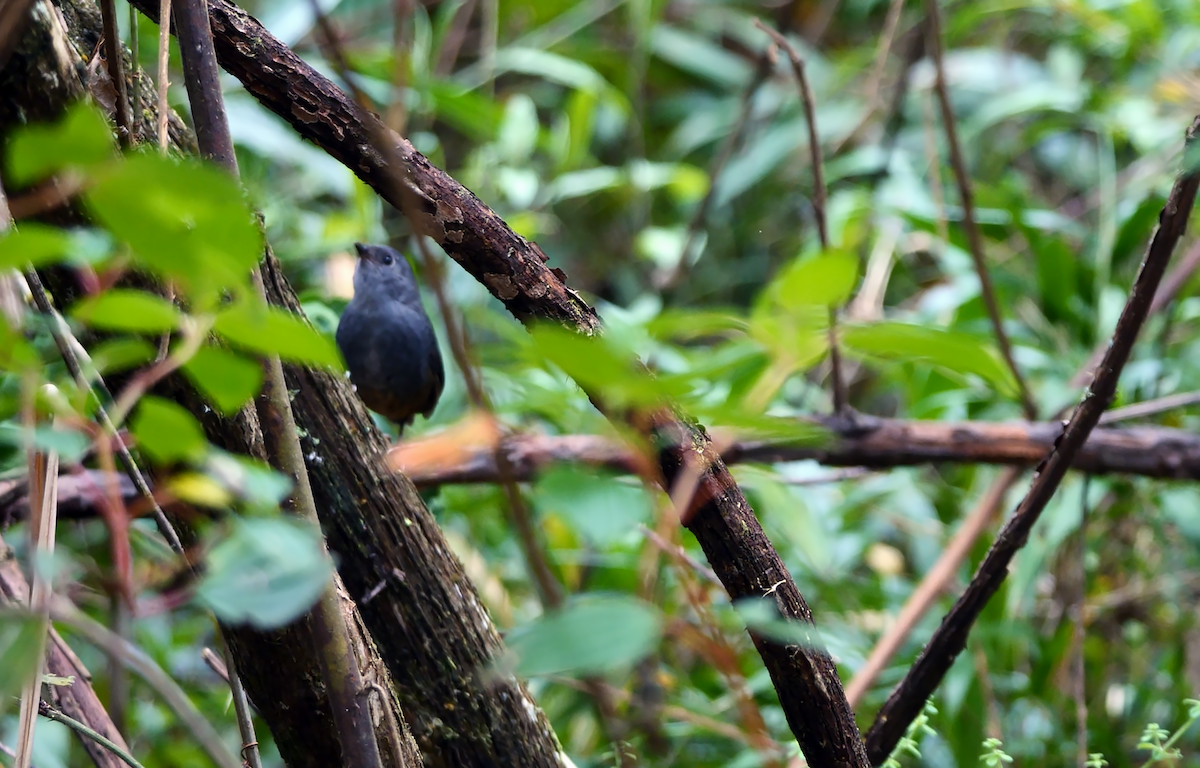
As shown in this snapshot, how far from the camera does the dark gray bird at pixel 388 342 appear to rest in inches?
101

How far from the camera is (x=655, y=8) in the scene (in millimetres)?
4488

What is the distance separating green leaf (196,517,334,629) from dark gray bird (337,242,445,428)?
2.08m

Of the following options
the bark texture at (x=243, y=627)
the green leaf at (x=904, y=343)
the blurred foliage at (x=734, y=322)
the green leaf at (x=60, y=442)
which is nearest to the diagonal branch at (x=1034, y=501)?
the blurred foliage at (x=734, y=322)

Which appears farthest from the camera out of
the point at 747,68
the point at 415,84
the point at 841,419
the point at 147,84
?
the point at 747,68

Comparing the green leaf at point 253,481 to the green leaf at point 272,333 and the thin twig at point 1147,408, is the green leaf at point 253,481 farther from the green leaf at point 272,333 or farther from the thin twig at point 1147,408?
the thin twig at point 1147,408

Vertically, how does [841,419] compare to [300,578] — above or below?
above

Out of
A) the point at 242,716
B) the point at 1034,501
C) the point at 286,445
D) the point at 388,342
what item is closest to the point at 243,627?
the point at 242,716

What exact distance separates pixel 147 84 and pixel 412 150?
36cm

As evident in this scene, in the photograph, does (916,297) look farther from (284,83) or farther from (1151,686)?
(284,83)

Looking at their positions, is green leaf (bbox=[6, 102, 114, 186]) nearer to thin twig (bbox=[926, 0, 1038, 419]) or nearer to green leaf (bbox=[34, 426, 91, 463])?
green leaf (bbox=[34, 426, 91, 463])

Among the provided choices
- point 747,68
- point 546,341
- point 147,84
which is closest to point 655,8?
point 747,68

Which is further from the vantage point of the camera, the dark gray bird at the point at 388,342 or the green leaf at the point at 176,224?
the dark gray bird at the point at 388,342

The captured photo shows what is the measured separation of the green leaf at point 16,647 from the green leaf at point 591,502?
0.24 m

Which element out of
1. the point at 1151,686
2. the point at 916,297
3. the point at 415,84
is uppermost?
the point at 916,297
